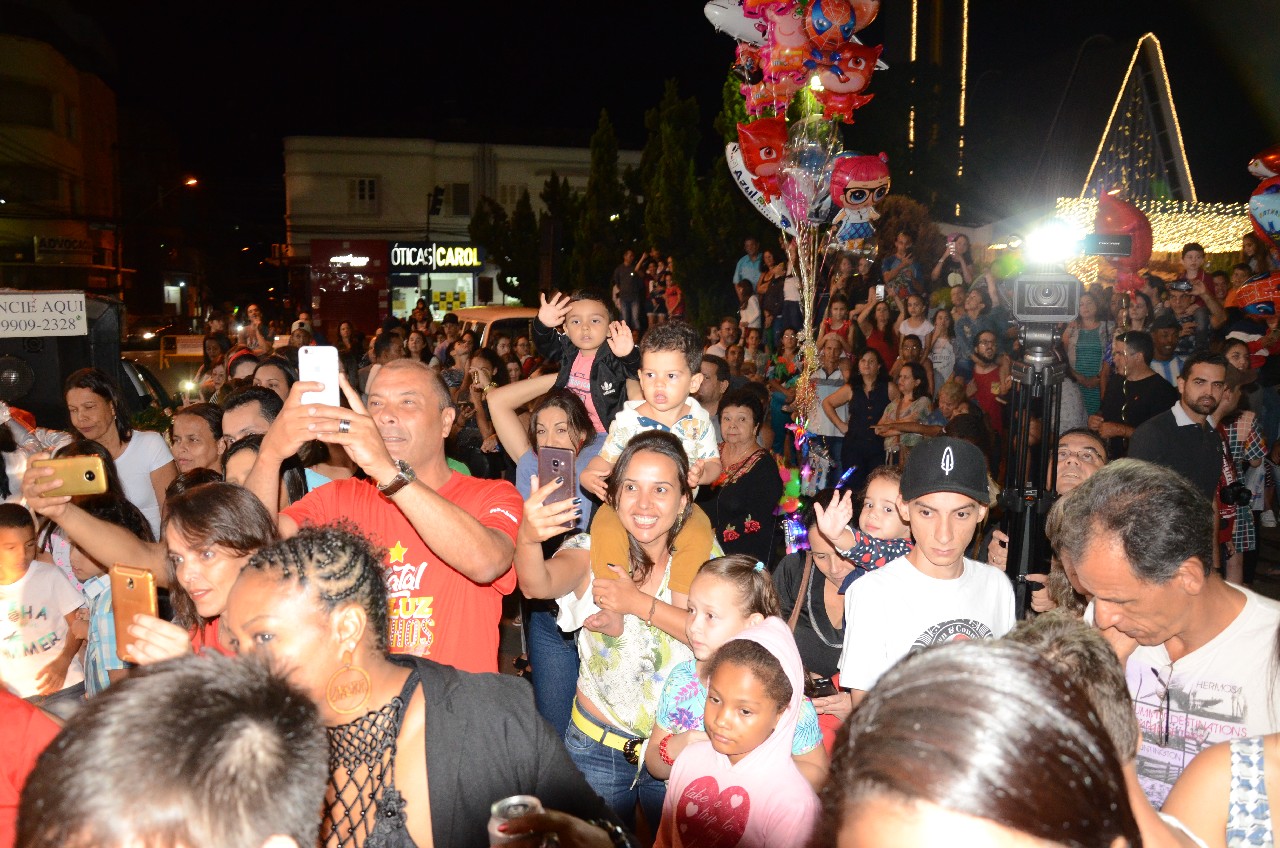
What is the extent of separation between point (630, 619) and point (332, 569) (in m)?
1.46

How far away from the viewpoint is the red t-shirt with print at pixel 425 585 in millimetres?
2922

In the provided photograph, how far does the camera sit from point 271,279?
78.4 m

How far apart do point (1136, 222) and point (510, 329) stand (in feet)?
36.7

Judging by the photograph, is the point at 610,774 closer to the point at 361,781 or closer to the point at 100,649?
the point at 361,781

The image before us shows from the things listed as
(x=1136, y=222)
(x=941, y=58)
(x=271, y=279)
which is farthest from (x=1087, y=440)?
(x=271, y=279)

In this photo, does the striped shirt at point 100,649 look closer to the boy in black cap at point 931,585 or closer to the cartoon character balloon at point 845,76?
the boy in black cap at point 931,585

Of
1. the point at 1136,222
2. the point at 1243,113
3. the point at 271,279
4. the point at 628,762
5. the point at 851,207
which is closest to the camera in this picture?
the point at 628,762

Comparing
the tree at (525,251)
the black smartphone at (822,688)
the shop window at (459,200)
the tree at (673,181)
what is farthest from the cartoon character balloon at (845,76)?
the shop window at (459,200)

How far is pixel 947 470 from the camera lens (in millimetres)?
3133

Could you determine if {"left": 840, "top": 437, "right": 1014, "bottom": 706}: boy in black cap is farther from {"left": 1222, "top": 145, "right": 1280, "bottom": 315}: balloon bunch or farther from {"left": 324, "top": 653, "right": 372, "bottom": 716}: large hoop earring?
{"left": 1222, "top": 145, "right": 1280, "bottom": 315}: balloon bunch

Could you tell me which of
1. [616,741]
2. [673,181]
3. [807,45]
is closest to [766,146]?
[807,45]

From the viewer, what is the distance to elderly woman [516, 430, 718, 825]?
10.5 feet

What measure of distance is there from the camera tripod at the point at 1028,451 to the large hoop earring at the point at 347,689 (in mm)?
2966

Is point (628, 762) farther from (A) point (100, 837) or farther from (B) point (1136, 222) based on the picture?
(B) point (1136, 222)
